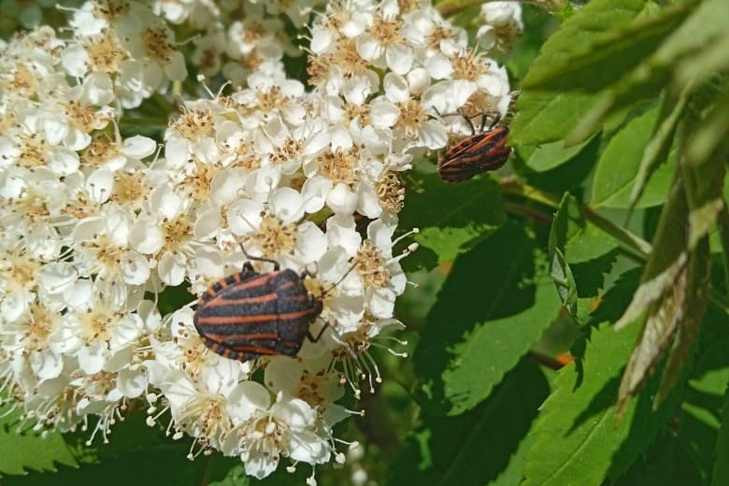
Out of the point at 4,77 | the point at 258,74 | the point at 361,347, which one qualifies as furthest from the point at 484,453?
the point at 4,77

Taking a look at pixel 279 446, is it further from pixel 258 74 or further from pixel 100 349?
pixel 258 74

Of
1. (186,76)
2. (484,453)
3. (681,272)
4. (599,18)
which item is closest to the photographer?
(681,272)

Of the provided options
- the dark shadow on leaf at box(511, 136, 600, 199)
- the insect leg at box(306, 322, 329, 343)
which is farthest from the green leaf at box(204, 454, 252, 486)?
the dark shadow on leaf at box(511, 136, 600, 199)

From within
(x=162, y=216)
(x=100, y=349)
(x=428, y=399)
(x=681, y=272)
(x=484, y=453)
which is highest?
(x=681, y=272)

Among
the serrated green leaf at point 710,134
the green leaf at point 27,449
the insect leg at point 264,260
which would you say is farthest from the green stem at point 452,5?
the green leaf at point 27,449

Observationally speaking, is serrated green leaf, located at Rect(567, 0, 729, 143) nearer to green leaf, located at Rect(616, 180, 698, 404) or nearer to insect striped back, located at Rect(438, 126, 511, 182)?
green leaf, located at Rect(616, 180, 698, 404)

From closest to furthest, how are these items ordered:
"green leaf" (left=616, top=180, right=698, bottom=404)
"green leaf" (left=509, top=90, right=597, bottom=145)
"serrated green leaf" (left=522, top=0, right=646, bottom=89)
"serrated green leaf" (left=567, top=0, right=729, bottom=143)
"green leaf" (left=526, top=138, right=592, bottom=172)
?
"serrated green leaf" (left=567, top=0, right=729, bottom=143)
"green leaf" (left=616, top=180, right=698, bottom=404)
"serrated green leaf" (left=522, top=0, right=646, bottom=89)
"green leaf" (left=509, top=90, right=597, bottom=145)
"green leaf" (left=526, top=138, right=592, bottom=172)
